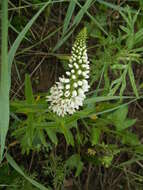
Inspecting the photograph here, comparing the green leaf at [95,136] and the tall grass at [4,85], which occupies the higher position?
A: the tall grass at [4,85]

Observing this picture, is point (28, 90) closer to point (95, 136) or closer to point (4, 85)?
point (4, 85)

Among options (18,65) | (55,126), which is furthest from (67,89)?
(18,65)

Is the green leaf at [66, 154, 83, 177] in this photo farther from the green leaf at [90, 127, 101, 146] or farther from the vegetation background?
the green leaf at [90, 127, 101, 146]

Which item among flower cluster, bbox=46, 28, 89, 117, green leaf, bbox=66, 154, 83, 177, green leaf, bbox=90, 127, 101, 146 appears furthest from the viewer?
green leaf, bbox=66, 154, 83, 177

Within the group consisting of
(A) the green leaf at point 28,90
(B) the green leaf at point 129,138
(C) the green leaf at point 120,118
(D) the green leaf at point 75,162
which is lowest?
(D) the green leaf at point 75,162

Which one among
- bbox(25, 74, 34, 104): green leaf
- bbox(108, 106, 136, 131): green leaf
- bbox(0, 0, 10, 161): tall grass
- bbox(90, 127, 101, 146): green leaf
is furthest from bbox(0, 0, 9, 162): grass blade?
bbox(108, 106, 136, 131): green leaf

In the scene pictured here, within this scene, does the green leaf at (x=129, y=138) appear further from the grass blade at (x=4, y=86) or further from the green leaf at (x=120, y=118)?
the grass blade at (x=4, y=86)

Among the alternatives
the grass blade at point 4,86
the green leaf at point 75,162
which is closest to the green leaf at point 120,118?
the green leaf at point 75,162

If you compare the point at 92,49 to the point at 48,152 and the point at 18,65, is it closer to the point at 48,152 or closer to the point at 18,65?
the point at 18,65
